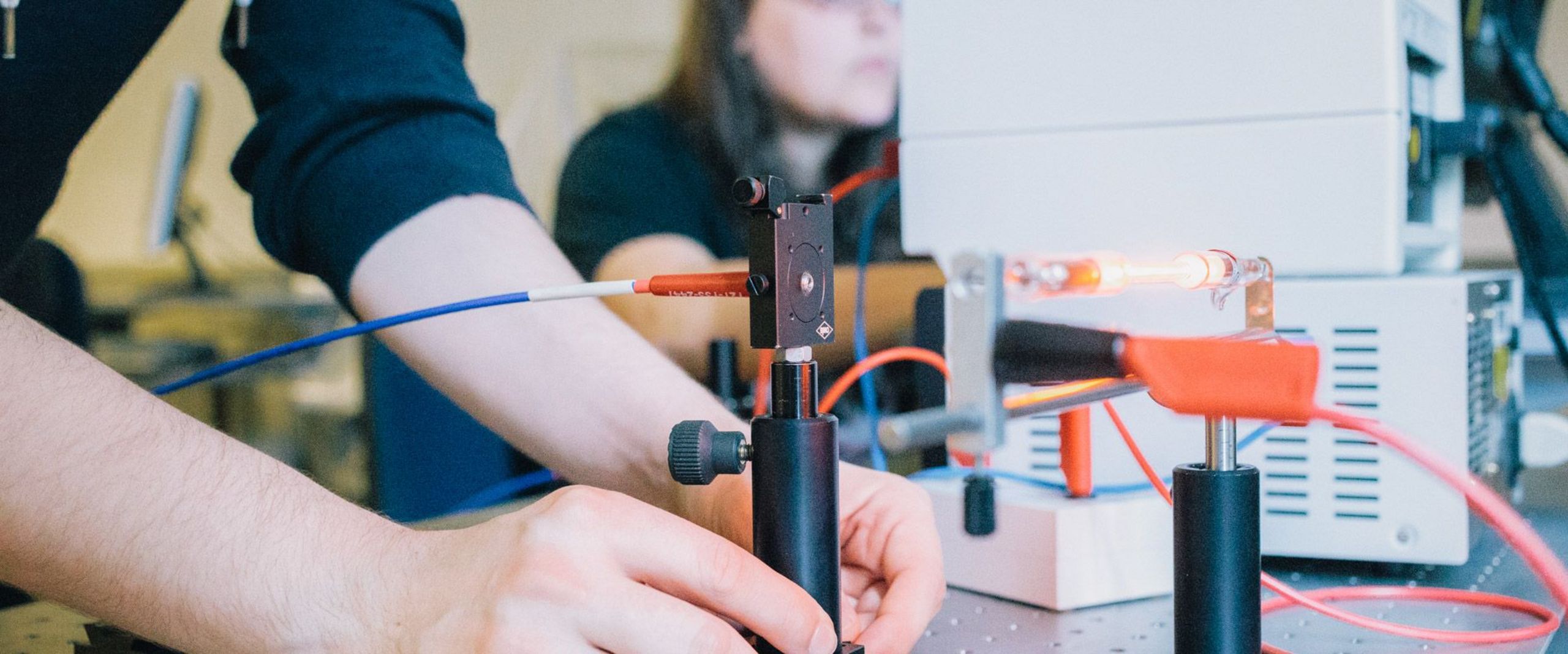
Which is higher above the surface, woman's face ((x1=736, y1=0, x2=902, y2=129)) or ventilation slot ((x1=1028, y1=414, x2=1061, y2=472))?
woman's face ((x1=736, y1=0, x2=902, y2=129))

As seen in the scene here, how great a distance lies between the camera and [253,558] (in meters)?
0.51

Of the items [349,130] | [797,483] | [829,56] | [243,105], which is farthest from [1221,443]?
[243,105]

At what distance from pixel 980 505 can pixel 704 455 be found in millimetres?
277

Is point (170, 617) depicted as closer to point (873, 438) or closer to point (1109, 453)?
point (1109, 453)

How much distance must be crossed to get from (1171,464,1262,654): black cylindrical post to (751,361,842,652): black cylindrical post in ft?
0.49

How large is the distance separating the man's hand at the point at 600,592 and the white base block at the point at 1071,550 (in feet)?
0.84

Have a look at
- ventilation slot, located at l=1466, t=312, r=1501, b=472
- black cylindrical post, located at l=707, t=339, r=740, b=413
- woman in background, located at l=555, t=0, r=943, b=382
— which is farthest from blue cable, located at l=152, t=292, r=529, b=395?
woman in background, located at l=555, t=0, r=943, b=382

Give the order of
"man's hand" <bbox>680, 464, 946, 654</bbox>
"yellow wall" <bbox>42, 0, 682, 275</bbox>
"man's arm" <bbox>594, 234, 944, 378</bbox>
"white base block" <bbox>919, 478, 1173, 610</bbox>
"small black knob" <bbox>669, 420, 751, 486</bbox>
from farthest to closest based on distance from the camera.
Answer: "yellow wall" <bbox>42, 0, 682, 275</bbox> → "man's arm" <bbox>594, 234, 944, 378</bbox> → "white base block" <bbox>919, 478, 1173, 610</bbox> → "man's hand" <bbox>680, 464, 946, 654</bbox> → "small black knob" <bbox>669, 420, 751, 486</bbox>

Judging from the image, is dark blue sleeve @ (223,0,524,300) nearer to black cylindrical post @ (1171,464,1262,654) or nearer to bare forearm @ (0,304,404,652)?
bare forearm @ (0,304,404,652)

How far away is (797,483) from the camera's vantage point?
0.49 m

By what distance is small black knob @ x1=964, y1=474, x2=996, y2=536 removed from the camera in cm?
72

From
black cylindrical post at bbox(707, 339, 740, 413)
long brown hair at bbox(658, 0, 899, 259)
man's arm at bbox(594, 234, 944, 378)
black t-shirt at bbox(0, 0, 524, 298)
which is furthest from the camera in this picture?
long brown hair at bbox(658, 0, 899, 259)

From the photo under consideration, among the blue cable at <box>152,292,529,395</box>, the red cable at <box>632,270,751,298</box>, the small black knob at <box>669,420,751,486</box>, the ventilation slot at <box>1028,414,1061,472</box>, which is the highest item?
the red cable at <box>632,270,751,298</box>

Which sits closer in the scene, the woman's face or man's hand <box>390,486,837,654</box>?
man's hand <box>390,486,837,654</box>
